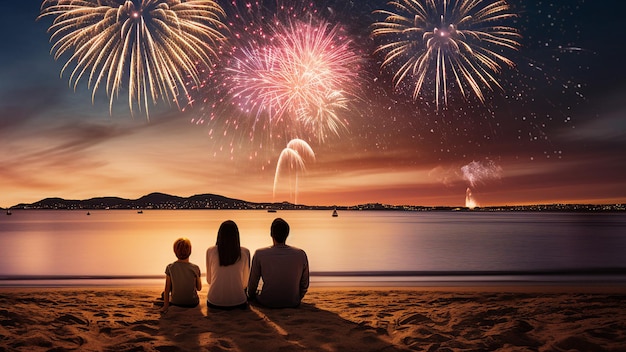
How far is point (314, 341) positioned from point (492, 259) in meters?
27.8

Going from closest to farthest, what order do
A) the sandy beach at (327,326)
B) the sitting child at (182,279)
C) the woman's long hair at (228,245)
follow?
1. the sandy beach at (327,326)
2. the woman's long hair at (228,245)
3. the sitting child at (182,279)

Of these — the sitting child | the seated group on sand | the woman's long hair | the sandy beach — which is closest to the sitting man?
the seated group on sand

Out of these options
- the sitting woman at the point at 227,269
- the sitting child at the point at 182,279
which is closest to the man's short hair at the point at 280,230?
the sitting woman at the point at 227,269

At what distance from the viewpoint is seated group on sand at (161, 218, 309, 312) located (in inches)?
353

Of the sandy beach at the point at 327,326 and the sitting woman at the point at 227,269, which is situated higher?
the sitting woman at the point at 227,269

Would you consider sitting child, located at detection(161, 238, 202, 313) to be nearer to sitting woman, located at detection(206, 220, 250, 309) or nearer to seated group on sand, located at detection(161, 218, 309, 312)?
seated group on sand, located at detection(161, 218, 309, 312)

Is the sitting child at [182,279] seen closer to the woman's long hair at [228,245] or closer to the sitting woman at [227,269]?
the sitting woman at [227,269]

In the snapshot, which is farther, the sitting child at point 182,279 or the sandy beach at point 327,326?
the sitting child at point 182,279

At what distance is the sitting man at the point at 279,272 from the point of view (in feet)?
29.7

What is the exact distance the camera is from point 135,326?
8.14 meters

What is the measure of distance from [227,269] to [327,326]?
2.08m

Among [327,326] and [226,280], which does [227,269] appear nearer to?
[226,280]

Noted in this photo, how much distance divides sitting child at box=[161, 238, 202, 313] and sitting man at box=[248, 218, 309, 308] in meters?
1.06

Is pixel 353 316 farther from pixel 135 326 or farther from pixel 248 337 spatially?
pixel 135 326
